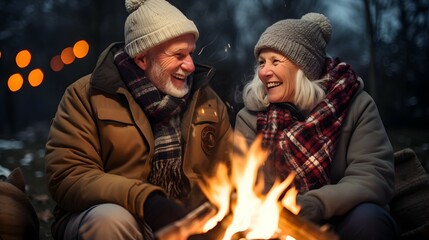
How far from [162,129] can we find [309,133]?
1006mm

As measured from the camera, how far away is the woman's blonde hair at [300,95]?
4.25 metres

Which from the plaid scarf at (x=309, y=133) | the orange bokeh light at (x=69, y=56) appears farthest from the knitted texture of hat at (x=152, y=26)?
the orange bokeh light at (x=69, y=56)

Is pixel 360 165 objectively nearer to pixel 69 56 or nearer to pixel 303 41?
pixel 303 41

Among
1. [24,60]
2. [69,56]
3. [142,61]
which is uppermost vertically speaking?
[142,61]

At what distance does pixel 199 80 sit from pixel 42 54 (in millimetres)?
27993

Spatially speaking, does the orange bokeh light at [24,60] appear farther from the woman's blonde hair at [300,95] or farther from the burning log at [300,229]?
the burning log at [300,229]

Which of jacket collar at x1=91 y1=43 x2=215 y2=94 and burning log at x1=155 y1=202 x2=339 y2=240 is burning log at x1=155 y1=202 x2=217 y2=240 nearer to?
burning log at x1=155 y1=202 x2=339 y2=240

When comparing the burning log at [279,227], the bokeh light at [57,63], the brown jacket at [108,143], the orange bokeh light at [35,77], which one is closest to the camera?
the burning log at [279,227]

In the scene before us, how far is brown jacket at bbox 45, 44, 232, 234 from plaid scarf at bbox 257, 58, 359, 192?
1.44 feet

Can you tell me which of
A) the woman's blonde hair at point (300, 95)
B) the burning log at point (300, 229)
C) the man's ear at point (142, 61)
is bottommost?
the burning log at point (300, 229)

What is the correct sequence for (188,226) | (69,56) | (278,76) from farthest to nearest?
(69,56), (278,76), (188,226)

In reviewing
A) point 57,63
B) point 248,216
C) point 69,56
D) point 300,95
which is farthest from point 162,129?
point 57,63

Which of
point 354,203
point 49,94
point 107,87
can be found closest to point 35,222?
point 107,87

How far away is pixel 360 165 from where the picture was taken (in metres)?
3.94
